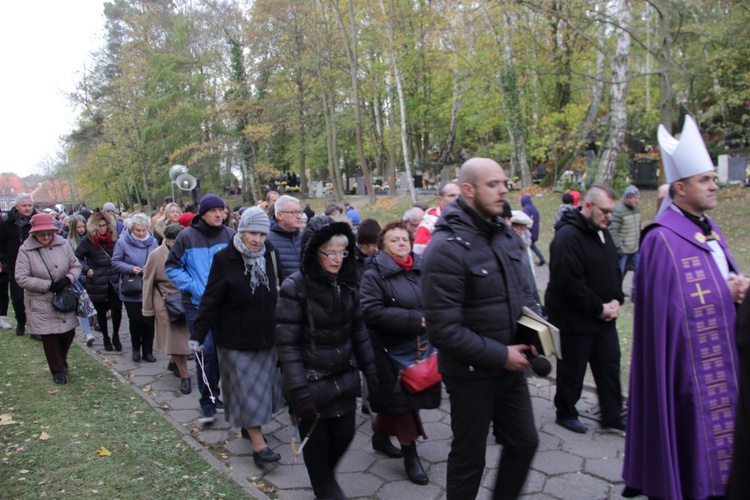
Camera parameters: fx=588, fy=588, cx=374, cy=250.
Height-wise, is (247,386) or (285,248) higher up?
(285,248)

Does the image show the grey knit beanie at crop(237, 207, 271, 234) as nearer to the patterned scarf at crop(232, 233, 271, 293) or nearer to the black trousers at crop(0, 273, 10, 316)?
Answer: the patterned scarf at crop(232, 233, 271, 293)

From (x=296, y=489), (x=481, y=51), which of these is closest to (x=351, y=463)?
(x=296, y=489)

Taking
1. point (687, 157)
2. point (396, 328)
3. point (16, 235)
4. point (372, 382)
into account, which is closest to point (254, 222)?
point (396, 328)

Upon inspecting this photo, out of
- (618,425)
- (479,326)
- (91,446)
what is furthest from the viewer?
(618,425)

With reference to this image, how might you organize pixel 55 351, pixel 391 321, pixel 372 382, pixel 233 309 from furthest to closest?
pixel 55 351 < pixel 233 309 < pixel 391 321 < pixel 372 382

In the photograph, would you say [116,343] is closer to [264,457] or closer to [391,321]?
[264,457]

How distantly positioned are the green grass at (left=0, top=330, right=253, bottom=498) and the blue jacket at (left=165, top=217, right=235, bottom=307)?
1.27 metres

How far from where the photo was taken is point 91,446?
15.7ft

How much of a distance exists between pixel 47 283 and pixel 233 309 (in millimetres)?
3055

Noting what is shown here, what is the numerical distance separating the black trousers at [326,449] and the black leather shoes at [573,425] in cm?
219

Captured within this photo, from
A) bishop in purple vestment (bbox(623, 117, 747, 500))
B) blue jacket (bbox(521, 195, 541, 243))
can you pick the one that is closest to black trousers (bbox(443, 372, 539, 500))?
bishop in purple vestment (bbox(623, 117, 747, 500))

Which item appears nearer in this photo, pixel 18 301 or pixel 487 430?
pixel 487 430

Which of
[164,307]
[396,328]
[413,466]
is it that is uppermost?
[396,328]

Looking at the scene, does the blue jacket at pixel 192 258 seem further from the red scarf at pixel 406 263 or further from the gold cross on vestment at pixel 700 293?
the gold cross on vestment at pixel 700 293
